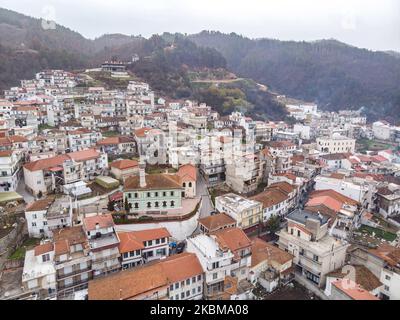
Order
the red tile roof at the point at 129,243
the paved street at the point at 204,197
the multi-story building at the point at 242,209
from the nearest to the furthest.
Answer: the red tile roof at the point at 129,243, the multi-story building at the point at 242,209, the paved street at the point at 204,197

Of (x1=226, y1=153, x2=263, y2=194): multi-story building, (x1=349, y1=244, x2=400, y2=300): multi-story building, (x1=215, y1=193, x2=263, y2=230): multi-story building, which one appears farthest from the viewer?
(x1=226, y1=153, x2=263, y2=194): multi-story building

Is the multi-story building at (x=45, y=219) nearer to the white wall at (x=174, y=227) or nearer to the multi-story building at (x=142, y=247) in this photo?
the white wall at (x=174, y=227)

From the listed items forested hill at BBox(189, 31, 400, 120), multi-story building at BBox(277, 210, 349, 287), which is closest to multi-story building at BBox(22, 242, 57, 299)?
multi-story building at BBox(277, 210, 349, 287)

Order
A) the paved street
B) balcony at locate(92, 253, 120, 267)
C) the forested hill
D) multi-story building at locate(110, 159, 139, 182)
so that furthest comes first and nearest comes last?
the forested hill < multi-story building at locate(110, 159, 139, 182) < the paved street < balcony at locate(92, 253, 120, 267)

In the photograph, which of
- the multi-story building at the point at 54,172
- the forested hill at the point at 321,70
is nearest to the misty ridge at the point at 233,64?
the forested hill at the point at 321,70

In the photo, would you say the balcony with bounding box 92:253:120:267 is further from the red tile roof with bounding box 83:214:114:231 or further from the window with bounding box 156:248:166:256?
the window with bounding box 156:248:166:256

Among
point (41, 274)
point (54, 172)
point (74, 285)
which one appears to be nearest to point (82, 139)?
point (54, 172)
